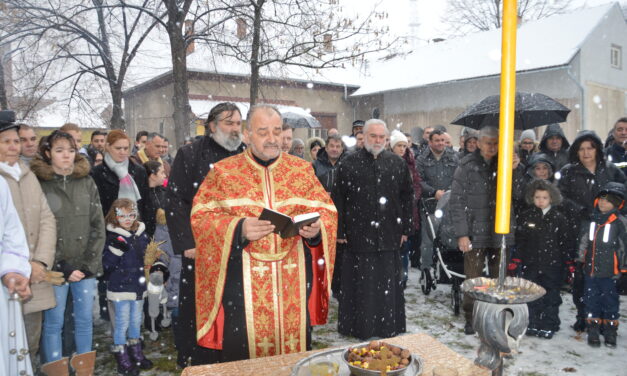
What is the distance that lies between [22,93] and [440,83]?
14.4m

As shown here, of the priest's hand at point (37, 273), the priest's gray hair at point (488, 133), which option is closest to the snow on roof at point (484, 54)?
the priest's gray hair at point (488, 133)

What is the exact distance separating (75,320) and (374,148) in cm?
332

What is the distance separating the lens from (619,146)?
6.49 meters

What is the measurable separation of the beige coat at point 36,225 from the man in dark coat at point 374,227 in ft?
9.26

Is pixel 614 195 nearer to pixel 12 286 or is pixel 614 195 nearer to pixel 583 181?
pixel 583 181

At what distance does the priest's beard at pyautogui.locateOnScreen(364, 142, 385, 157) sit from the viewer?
5160 millimetres

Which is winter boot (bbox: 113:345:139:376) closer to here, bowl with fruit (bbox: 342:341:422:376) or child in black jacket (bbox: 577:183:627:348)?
bowl with fruit (bbox: 342:341:422:376)

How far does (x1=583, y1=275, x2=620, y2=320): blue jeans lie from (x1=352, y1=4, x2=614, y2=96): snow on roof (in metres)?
11.7

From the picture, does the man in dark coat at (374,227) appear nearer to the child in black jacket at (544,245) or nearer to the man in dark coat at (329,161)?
the child in black jacket at (544,245)

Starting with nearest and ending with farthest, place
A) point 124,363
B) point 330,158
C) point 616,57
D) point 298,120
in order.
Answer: point 124,363, point 330,158, point 298,120, point 616,57

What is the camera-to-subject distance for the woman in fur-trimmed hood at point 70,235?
4.12m

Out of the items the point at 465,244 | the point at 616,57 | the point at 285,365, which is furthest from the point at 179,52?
the point at 616,57

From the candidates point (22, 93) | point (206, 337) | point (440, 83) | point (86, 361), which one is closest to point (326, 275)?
point (206, 337)

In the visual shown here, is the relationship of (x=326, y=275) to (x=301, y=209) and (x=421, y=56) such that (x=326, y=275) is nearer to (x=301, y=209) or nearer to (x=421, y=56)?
(x=301, y=209)
